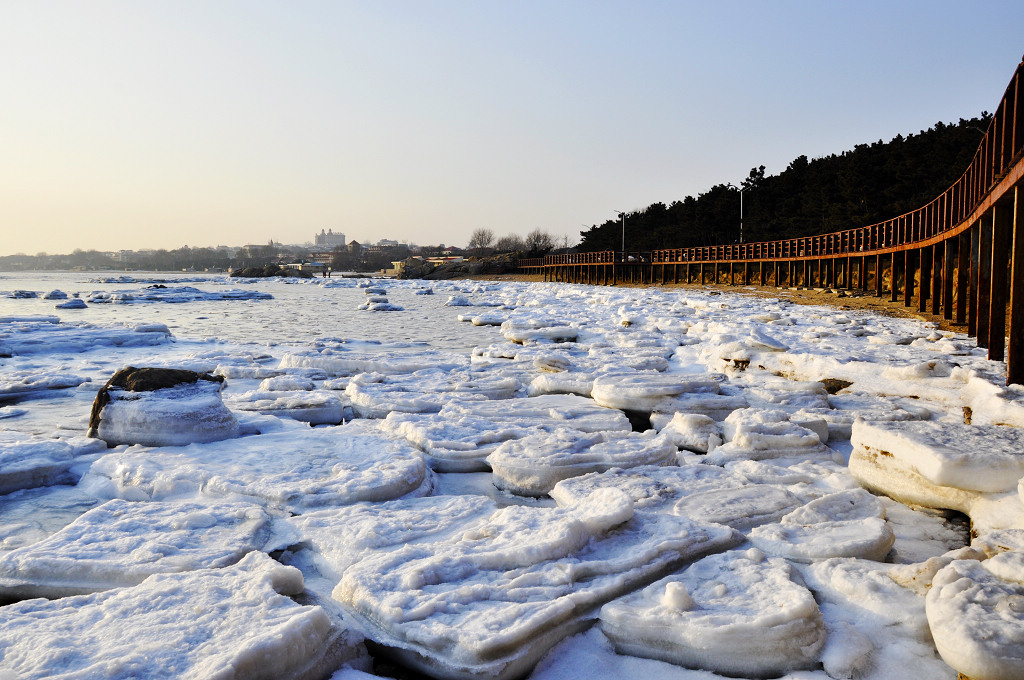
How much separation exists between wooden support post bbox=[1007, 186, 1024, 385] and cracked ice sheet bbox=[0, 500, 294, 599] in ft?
15.6

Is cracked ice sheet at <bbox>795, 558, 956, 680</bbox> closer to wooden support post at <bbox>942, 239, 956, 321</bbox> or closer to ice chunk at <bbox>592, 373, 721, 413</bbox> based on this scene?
ice chunk at <bbox>592, 373, 721, 413</bbox>

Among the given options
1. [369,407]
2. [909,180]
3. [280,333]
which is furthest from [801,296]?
[369,407]

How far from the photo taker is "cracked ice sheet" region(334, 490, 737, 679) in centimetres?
201

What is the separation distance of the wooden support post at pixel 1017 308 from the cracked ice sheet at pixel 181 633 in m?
4.76

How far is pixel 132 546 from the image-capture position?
273 cm

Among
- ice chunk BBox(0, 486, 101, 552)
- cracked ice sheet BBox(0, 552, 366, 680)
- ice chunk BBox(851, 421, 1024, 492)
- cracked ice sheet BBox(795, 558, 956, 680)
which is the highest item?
ice chunk BBox(851, 421, 1024, 492)

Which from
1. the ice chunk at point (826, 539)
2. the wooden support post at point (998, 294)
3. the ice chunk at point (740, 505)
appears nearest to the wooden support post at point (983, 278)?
the wooden support post at point (998, 294)

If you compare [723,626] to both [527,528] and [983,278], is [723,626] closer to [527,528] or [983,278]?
[527,528]

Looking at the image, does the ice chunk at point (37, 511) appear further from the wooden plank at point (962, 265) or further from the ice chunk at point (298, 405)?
the wooden plank at point (962, 265)

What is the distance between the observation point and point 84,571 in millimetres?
2523

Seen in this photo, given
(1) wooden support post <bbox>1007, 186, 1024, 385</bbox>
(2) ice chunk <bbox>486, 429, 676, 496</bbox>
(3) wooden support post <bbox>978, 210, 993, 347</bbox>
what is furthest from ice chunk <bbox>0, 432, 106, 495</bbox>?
(3) wooden support post <bbox>978, 210, 993, 347</bbox>

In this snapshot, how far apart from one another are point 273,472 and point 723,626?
8.31 feet

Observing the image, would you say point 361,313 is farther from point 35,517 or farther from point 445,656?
point 445,656

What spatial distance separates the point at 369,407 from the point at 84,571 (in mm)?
3018
